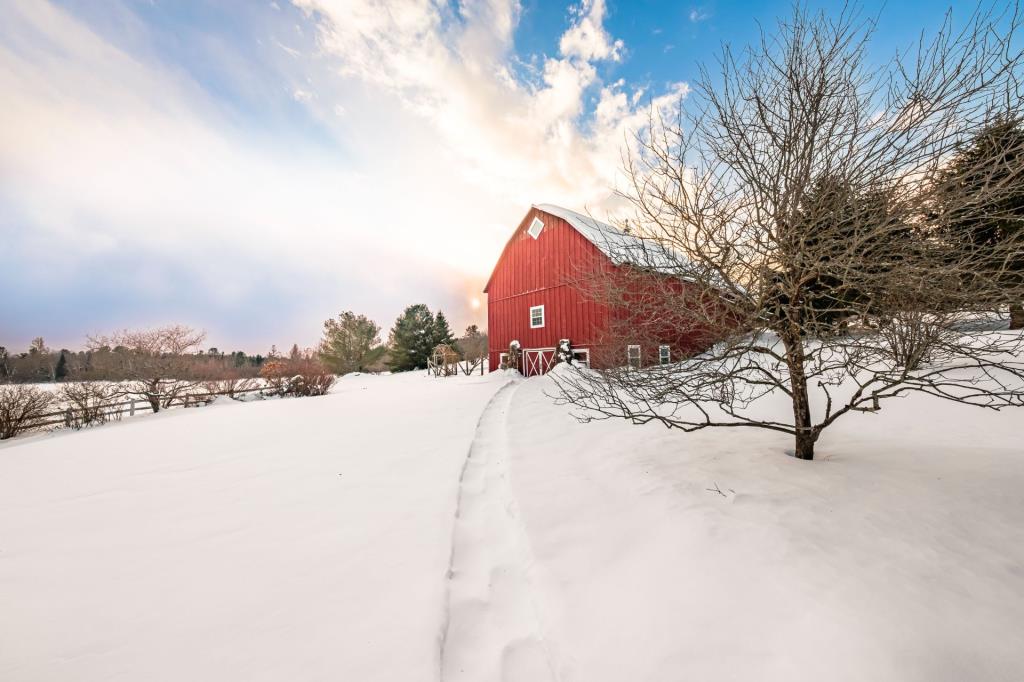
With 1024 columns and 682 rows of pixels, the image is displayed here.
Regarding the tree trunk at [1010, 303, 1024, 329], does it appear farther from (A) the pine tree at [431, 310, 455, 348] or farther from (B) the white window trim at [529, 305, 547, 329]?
(A) the pine tree at [431, 310, 455, 348]

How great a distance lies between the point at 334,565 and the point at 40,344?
178 feet

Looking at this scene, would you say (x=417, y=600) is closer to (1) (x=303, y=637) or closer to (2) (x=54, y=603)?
(1) (x=303, y=637)

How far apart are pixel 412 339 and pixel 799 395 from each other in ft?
96.2

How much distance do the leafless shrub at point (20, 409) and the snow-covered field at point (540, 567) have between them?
787cm

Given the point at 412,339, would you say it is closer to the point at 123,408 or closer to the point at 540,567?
the point at 123,408

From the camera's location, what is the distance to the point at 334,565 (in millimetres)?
2443

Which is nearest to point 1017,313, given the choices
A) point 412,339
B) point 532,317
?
point 532,317

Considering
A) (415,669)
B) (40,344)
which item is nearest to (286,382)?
(415,669)

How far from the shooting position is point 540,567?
245 centimetres

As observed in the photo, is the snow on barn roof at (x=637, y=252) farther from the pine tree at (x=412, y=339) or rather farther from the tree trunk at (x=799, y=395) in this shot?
→ the pine tree at (x=412, y=339)

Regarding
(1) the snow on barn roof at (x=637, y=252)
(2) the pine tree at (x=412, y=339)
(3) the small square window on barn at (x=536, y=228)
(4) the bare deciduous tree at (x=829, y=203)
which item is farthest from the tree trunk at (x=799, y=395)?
(2) the pine tree at (x=412, y=339)

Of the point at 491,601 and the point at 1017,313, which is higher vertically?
the point at 1017,313

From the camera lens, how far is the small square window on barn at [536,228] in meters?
15.8

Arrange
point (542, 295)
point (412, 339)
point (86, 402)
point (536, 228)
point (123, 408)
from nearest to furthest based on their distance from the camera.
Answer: point (86, 402)
point (123, 408)
point (542, 295)
point (536, 228)
point (412, 339)
